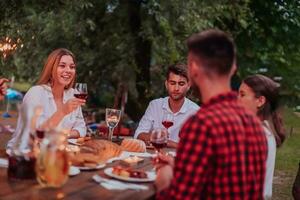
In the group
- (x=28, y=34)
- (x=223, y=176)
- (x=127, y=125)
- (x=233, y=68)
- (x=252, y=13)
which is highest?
(x=252, y=13)

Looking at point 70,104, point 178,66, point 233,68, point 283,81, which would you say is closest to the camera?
point 233,68

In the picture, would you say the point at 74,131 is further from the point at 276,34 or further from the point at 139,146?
the point at 276,34

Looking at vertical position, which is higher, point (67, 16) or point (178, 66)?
point (67, 16)

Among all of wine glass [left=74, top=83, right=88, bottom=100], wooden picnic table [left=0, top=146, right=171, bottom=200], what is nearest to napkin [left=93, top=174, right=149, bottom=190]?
wooden picnic table [left=0, top=146, right=171, bottom=200]

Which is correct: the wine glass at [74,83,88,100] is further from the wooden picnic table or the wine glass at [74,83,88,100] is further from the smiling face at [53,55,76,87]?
the wooden picnic table

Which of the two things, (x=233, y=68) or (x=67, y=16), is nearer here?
(x=233, y=68)

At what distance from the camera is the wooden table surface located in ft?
6.46

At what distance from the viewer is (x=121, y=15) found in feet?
27.2

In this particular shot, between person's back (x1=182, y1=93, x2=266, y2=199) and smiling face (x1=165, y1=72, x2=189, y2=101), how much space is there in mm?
2068

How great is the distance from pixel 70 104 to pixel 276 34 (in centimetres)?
588

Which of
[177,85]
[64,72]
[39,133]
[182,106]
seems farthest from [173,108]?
[39,133]

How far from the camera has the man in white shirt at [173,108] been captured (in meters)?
3.94

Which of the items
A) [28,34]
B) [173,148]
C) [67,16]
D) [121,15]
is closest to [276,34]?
[121,15]

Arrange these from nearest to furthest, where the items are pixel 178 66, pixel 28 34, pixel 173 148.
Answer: pixel 173 148, pixel 178 66, pixel 28 34
